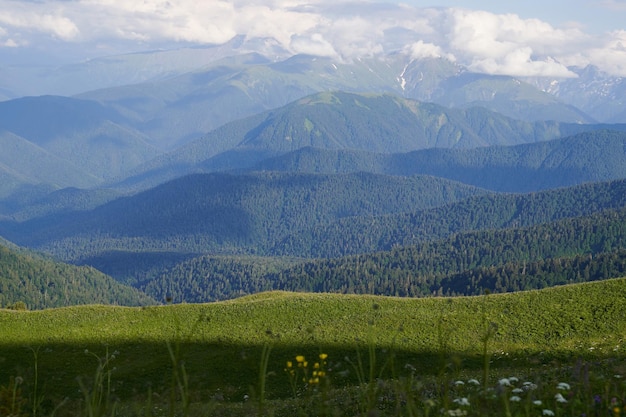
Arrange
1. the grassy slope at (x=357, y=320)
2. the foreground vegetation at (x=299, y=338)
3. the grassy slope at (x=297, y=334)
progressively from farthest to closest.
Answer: the grassy slope at (x=357, y=320) → the grassy slope at (x=297, y=334) → the foreground vegetation at (x=299, y=338)

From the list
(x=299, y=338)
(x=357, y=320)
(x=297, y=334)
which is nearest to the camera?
(x=299, y=338)

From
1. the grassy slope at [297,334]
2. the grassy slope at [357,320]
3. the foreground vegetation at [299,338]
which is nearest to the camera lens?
the foreground vegetation at [299,338]

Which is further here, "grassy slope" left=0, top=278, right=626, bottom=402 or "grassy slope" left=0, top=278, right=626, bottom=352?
"grassy slope" left=0, top=278, right=626, bottom=352

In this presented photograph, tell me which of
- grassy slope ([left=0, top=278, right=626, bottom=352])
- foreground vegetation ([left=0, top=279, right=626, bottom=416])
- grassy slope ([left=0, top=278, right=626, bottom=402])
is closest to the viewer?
foreground vegetation ([left=0, top=279, right=626, bottom=416])

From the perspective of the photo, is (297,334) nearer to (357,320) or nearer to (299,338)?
(299,338)

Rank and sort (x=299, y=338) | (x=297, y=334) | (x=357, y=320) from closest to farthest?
1. (x=299, y=338)
2. (x=297, y=334)
3. (x=357, y=320)

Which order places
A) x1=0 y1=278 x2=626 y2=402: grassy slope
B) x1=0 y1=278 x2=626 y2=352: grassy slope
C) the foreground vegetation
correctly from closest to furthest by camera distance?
the foreground vegetation → x1=0 y1=278 x2=626 y2=402: grassy slope → x1=0 y1=278 x2=626 y2=352: grassy slope

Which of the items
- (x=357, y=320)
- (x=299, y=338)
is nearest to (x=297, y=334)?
(x=299, y=338)

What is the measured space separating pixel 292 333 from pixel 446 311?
1428cm

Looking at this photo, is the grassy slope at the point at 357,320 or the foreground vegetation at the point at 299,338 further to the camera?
the grassy slope at the point at 357,320

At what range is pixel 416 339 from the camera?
167ft

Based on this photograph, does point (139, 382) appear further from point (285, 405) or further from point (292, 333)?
point (285, 405)

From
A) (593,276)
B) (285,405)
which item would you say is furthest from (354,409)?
(593,276)

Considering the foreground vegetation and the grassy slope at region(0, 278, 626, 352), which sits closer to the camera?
the foreground vegetation
